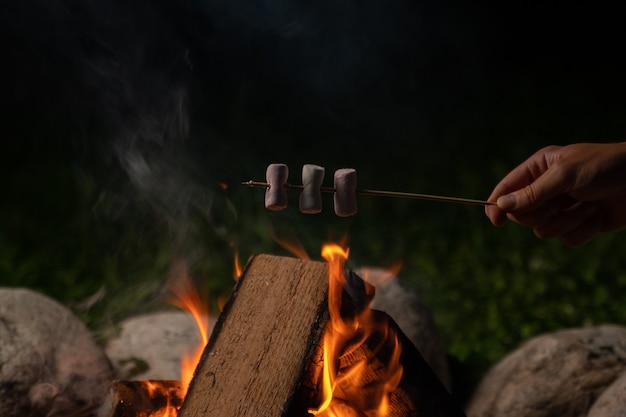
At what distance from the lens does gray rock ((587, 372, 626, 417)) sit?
11.8 ft

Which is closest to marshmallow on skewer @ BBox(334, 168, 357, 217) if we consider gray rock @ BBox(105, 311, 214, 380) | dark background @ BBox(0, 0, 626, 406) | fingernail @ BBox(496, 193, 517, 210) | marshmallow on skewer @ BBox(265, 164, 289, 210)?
marshmallow on skewer @ BBox(265, 164, 289, 210)

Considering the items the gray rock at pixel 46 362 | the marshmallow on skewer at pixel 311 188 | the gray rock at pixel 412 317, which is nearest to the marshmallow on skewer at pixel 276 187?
the marshmallow on skewer at pixel 311 188

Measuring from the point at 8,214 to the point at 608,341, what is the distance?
5.89m

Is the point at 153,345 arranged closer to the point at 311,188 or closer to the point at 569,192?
the point at 311,188

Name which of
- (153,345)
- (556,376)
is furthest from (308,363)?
(153,345)

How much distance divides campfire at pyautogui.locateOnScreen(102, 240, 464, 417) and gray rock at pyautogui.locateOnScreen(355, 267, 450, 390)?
162 centimetres

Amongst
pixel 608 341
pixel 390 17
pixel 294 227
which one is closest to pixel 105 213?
pixel 294 227

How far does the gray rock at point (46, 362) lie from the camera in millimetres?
3793

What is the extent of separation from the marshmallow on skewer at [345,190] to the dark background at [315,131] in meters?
2.45

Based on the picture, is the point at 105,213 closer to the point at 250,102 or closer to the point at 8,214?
the point at 8,214

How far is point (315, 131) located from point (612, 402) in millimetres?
5423

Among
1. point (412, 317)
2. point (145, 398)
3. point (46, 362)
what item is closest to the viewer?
point (145, 398)

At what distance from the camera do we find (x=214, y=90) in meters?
8.45

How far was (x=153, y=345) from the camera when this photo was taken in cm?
463
